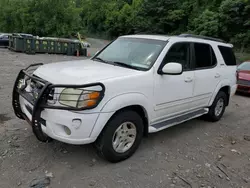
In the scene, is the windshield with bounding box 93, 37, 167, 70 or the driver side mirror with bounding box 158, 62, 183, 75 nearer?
the driver side mirror with bounding box 158, 62, 183, 75

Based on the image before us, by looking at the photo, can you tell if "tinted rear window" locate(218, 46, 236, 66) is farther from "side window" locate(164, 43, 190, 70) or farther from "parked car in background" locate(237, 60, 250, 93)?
"parked car in background" locate(237, 60, 250, 93)

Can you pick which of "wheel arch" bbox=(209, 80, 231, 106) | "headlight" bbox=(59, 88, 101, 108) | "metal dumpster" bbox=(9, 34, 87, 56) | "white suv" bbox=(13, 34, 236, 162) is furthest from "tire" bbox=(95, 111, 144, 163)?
"metal dumpster" bbox=(9, 34, 87, 56)

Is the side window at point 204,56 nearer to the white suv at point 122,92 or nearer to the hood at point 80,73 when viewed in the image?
the white suv at point 122,92

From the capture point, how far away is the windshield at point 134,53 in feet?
12.3

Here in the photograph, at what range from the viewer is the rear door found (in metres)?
4.46

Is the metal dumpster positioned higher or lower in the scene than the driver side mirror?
lower

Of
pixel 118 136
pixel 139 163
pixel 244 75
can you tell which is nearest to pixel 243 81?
pixel 244 75

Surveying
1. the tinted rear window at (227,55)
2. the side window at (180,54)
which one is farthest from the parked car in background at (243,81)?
the side window at (180,54)

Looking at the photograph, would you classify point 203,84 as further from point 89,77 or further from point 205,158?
point 89,77

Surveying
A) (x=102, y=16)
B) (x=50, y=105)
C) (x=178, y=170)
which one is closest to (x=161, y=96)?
(x=178, y=170)

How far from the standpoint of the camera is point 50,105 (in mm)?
2926

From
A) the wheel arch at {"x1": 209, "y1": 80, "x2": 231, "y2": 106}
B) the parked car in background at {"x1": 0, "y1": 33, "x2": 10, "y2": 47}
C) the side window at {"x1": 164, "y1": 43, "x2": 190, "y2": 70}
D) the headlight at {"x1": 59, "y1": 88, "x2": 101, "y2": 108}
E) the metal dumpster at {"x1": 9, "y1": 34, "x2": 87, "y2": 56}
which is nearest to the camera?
the headlight at {"x1": 59, "y1": 88, "x2": 101, "y2": 108}

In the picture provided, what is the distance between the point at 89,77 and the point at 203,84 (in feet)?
8.00

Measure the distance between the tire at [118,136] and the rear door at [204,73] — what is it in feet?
4.98
